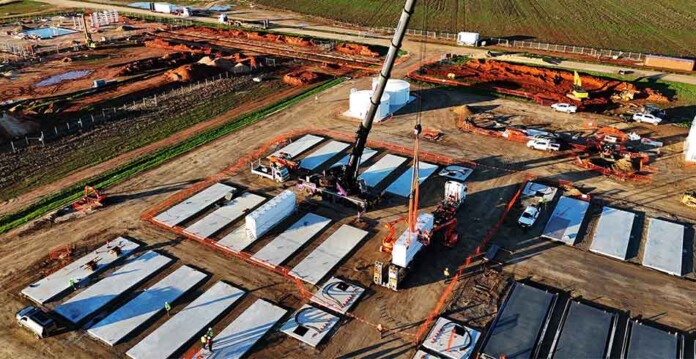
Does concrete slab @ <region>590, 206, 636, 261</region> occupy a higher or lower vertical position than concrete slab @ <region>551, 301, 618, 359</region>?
higher

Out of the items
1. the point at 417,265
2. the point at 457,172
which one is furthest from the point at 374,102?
the point at 457,172

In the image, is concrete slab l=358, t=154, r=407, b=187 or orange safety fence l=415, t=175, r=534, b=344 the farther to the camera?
concrete slab l=358, t=154, r=407, b=187

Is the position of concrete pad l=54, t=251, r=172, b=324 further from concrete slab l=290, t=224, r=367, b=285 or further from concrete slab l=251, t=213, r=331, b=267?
concrete slab l=290, t=224, r=367, b=285

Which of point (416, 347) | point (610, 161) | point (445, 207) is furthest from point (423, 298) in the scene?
point (610, 161)

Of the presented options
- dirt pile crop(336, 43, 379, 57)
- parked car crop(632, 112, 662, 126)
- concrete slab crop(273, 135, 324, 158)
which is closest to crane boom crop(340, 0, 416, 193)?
concrete slab crop(273, 135, 324, 158)

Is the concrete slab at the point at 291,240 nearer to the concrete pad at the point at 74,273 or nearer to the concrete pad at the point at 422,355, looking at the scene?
the concrete pad at the point at 74,273

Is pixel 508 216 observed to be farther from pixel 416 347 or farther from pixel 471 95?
pixel 471 95
